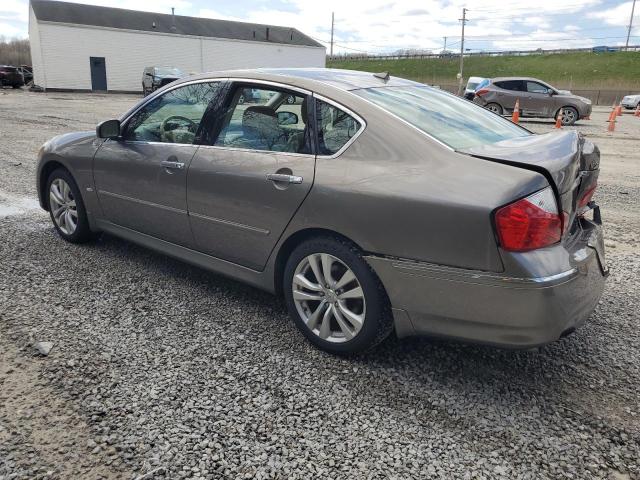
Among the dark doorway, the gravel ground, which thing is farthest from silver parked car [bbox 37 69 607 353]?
the dark doorway

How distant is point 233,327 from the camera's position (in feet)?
11.5

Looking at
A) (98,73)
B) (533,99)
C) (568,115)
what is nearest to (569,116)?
(568,115)

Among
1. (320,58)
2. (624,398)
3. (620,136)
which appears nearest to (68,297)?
(624,398)

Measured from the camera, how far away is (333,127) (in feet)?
10.3

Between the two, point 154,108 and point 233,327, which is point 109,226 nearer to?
point 154,108

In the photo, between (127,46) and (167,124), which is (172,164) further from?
(127,46)

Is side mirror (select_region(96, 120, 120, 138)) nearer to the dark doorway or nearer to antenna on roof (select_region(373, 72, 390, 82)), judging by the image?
antenna on roof (select_region(373, 72, 390, 82))

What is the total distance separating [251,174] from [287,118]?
41cm

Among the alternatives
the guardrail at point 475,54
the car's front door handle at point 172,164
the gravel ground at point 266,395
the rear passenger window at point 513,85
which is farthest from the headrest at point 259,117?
the guardrail at point 475,54

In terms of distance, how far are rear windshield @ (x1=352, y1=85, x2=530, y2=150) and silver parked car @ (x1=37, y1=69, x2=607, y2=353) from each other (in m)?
0.02

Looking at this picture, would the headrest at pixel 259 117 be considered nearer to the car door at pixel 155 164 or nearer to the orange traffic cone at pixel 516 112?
the car door at pixel 155 164

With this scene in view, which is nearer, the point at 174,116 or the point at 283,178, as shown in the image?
the point at 283,178

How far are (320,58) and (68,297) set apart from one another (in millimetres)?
54433

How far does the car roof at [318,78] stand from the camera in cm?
332
